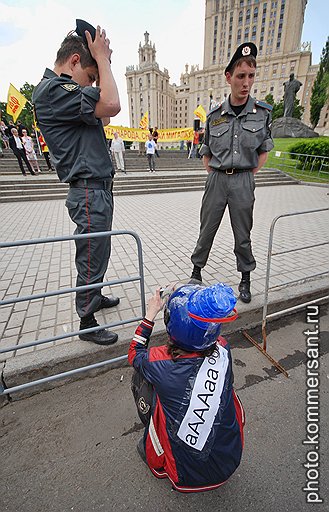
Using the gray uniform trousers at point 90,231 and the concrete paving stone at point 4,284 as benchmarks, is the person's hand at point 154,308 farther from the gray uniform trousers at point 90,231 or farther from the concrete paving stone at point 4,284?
the concrete paving stone at point 4,284

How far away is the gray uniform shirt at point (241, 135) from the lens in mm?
2586

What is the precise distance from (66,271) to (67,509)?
9.63 feet

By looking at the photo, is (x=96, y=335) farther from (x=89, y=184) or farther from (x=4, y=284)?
(x=4, y=284)

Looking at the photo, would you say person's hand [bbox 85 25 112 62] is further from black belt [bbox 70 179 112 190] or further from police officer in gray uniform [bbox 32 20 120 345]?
black belt [bbox 70 179 112 190]

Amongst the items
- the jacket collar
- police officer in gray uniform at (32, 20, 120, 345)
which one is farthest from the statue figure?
police officer in gray uniform at (32, 20, 120, 345)

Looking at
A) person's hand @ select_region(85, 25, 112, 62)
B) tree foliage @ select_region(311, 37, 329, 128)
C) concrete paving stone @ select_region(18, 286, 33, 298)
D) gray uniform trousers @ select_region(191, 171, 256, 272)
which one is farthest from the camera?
tree foliage @ select_region(311, 37, 329, 128)

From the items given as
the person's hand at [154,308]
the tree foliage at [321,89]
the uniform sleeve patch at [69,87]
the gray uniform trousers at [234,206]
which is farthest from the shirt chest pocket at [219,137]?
the tree foliage at [321,89]

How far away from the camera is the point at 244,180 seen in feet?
8.94

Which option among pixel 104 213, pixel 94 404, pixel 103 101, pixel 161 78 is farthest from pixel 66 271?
pixel 161 78

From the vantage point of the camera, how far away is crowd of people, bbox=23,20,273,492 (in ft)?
3.63

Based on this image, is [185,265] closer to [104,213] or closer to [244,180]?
[244,180]

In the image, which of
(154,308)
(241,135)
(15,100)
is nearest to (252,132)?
(241,135)

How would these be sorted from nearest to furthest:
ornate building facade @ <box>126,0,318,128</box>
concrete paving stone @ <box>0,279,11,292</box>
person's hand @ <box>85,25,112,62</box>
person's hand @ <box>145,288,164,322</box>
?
1. person's hand @ <box>145,288,164,322</box>
2. person's hand @ <box>85,25,112,62</box>
3. concrete paving stone @ <box>0,279,11,292</box>
4. ornate building facade @ <box>126,0,318,128</box>

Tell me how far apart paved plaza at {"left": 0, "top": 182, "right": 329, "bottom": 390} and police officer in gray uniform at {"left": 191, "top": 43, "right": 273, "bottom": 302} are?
0.79 meters
